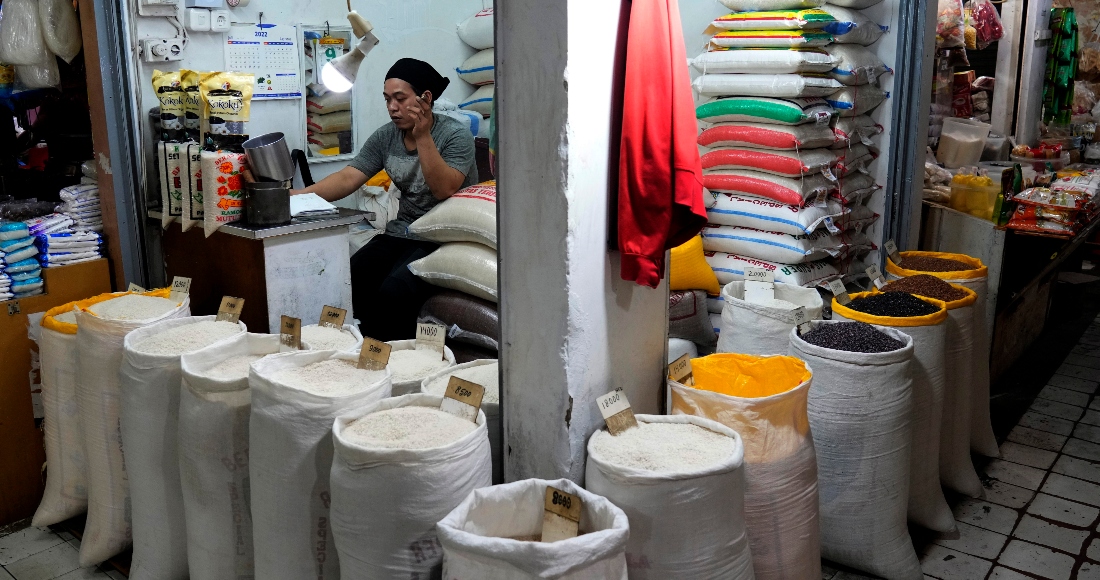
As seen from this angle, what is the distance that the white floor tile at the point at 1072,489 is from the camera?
315 cm

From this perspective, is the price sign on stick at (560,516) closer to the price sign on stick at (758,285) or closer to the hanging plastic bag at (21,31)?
the price sign on stick at (758,285)

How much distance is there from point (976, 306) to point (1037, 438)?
3.26 ft

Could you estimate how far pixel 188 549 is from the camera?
7.54ft

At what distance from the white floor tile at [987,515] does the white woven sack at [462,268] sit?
6.04ft

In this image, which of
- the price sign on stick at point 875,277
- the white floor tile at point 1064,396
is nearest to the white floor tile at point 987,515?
the price sign on stick at point 875,277

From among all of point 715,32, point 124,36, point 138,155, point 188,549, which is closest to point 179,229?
point 138,155

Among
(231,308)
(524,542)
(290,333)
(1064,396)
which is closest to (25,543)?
(231,308)

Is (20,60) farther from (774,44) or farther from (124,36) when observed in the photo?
(774,44)

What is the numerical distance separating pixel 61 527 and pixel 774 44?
3.29 meters

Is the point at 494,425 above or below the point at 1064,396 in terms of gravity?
above

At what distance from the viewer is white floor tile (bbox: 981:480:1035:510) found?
3.09m

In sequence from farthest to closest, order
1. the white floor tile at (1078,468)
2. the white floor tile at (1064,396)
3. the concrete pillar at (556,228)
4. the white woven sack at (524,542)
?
the white floor tile at (1064,396) < the white floor tile at (1078,468) < the concrete pillar at (556,228) < the white woven sack at (524,542)

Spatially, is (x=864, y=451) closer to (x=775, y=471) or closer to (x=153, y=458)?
(x=775, y=471)

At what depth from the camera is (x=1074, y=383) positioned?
14.4 ft
